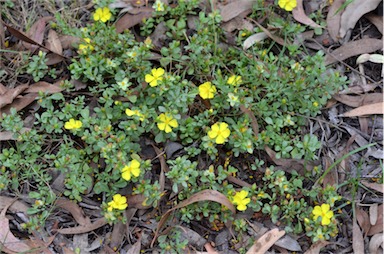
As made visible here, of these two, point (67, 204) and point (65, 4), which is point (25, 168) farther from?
point (65, 4)

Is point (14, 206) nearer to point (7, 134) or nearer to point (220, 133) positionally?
point (7, 134)

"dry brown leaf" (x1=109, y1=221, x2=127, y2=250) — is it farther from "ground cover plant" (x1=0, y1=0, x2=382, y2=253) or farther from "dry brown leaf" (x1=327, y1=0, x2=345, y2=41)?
"dry brown leaf" (x1=327, y1=0, x2=345, y2=41)

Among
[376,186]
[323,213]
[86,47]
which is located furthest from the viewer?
[86,47]

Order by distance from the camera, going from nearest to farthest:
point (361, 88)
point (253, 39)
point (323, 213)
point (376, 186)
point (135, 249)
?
1. point (323, 213)
2. point (135, 249)
3. point (376, 186)
4. point (361, 88)
5. point (253, 39)

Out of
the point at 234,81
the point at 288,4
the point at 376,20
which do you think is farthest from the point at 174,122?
the point at 376,20

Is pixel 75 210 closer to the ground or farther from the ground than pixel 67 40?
closer to the ground

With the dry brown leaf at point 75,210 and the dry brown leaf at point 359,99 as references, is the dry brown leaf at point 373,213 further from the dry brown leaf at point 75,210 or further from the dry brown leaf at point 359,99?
the dry brown leaf at point 75,210

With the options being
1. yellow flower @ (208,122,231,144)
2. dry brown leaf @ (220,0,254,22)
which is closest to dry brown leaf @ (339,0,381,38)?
dry brown leaf @ (220,0,254,22)
